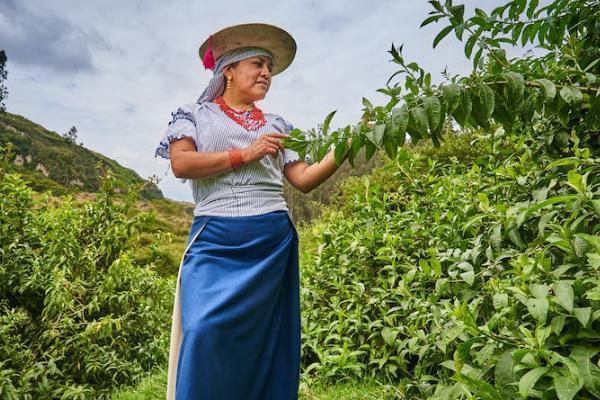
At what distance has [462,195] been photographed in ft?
8.87

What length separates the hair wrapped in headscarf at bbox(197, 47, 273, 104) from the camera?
6.83 feet

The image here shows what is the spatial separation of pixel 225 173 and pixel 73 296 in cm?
212

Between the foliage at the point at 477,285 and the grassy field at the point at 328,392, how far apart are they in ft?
0.26

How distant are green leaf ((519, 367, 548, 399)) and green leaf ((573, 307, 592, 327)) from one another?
14cm

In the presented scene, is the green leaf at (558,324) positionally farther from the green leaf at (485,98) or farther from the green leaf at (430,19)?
the green leaf at (430,19)

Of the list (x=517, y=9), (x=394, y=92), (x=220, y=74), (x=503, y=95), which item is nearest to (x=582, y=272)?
(x=503, y=95)

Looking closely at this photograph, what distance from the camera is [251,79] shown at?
2051 millimetres

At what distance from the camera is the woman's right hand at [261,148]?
1.83 m

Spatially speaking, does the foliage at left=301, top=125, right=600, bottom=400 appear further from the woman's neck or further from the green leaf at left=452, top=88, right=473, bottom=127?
the woman's neck

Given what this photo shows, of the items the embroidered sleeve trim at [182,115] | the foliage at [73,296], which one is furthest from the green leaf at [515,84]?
the foliage at [73,296]

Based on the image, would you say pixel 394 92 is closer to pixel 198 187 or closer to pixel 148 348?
pixel 198 187

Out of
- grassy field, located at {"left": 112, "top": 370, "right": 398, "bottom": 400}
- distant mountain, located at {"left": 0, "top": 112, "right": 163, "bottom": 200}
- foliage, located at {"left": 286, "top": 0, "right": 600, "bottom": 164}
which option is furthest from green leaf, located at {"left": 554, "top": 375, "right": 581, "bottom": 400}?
distant mountain, located at {"left": 0, "top": 112, "right": 163, "bottom": 200}

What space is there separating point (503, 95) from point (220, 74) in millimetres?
1228

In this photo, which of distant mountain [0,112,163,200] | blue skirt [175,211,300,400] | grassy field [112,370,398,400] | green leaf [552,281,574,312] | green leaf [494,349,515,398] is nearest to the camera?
green leaf [552,281,574,312]
